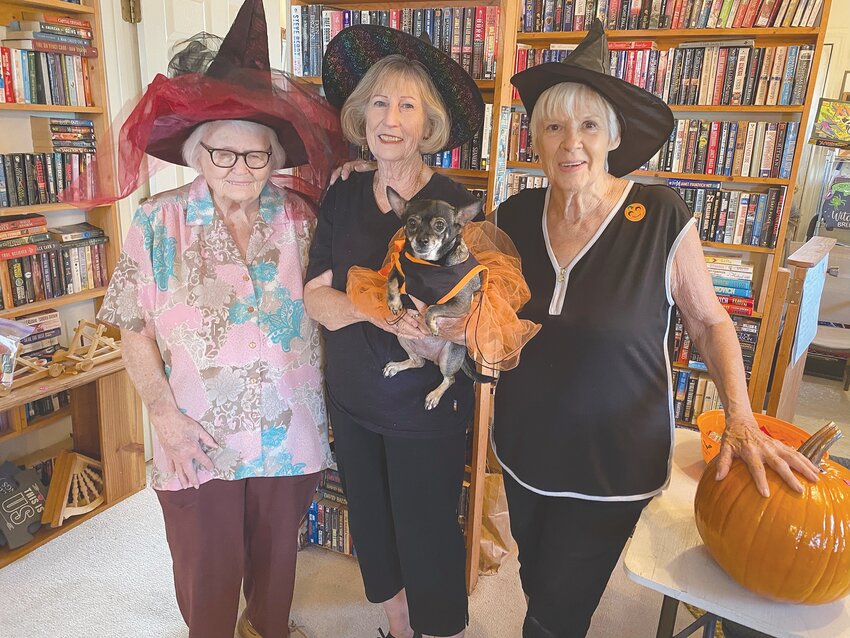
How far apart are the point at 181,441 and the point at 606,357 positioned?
976 mm

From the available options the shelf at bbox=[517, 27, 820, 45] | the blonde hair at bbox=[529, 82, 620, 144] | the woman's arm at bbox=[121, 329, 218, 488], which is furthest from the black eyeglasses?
the shelf at bbox=[517, 27, 820, 45]

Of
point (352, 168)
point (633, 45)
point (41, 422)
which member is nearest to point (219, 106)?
point (352, 168)

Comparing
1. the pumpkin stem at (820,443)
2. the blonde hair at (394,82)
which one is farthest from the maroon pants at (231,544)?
the pumpkin stem at (820,443)

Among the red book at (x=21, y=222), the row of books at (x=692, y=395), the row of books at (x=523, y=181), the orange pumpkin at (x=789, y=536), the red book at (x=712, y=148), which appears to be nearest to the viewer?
the orange pumpkin at (x=789, y=536)

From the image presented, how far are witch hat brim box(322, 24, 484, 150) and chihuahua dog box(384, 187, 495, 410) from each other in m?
0.38

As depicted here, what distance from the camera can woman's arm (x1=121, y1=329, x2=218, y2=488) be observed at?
139 centimetres

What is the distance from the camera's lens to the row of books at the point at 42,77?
7.28 ft

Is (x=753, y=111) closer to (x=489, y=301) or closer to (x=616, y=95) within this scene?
(x=616, y=95)

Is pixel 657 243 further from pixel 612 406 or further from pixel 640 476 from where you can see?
pixel 640 476

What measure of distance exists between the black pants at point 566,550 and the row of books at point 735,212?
2128 millimetres

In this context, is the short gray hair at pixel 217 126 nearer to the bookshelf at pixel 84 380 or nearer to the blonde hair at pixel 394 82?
the blonde hair at pixel 394 82

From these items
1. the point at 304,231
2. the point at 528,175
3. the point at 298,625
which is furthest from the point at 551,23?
the point at 298,625

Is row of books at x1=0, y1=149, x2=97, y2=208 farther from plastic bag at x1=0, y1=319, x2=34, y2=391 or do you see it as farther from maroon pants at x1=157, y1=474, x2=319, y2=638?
maroon pants at x1=157, y1=474, x2=319, y2=638

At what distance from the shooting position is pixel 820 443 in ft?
3.37
